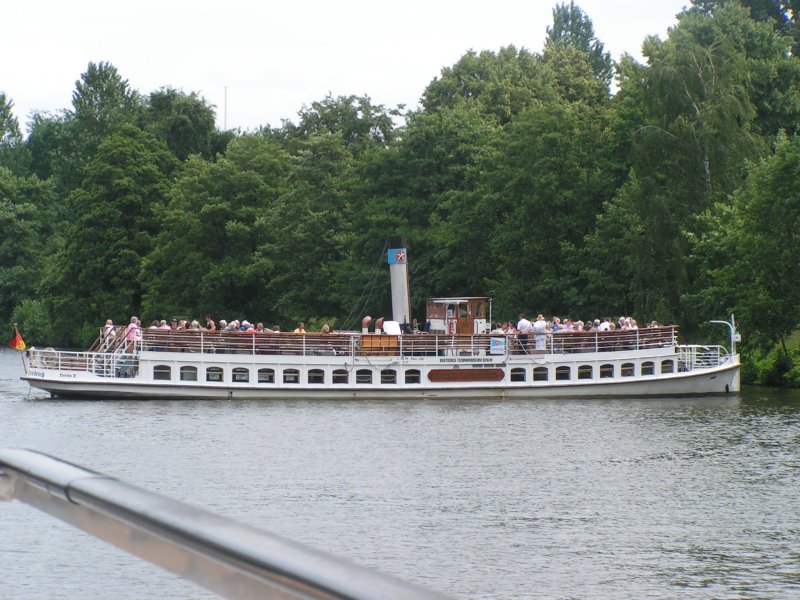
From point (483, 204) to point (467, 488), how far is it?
1683 inches

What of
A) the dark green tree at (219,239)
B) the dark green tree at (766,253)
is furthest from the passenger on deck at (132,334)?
the dark green tree at (219,239)

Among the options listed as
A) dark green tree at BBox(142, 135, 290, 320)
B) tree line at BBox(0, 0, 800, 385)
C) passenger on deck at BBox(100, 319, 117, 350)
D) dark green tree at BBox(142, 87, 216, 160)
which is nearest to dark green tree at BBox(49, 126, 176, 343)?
tree line at BBox(0, 0, 800, 385)

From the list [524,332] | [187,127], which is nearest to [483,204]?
[524,332]

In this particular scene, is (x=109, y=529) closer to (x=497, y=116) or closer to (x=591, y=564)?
(x=591, y=564)

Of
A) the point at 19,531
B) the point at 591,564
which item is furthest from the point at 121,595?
the point at 591,564

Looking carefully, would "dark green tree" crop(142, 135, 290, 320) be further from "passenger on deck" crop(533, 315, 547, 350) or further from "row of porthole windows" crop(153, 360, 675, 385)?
"passenger on deck" crop(533, 315, 547, 350)

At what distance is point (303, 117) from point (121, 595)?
78.9 meters

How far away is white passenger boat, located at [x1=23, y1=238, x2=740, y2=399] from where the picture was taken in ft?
152

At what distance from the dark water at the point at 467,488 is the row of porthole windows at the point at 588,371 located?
2504 millimetres

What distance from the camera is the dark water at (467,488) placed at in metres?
18.2

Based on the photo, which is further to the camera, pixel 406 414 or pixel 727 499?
pixel 406 414

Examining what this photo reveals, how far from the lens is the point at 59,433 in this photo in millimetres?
35531

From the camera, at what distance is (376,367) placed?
154ft

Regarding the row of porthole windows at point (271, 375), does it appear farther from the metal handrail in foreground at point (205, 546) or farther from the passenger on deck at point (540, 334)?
the metal handrail in foreground at point (205, 546)
